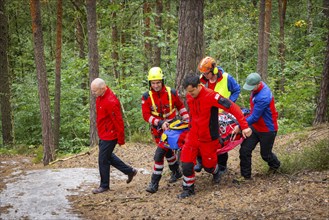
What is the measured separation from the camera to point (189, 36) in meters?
7.25

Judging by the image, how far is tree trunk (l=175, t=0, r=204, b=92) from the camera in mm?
7172

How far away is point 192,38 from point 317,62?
896 cm

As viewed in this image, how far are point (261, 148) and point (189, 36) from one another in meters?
2.74

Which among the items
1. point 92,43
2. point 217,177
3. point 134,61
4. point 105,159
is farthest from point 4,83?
point 217,177

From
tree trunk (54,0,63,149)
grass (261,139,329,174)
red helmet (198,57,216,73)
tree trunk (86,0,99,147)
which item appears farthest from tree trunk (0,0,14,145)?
grass (261,139,329,174)

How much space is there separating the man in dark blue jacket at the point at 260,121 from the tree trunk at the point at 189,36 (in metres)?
1.72

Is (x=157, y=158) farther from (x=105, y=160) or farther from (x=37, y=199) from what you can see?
(x=37, y=199)

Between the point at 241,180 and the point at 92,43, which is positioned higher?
the point at 92,43

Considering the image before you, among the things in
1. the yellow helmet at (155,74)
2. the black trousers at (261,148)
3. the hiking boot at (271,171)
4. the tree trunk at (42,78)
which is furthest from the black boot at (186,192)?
the tree trunk at (42,78)

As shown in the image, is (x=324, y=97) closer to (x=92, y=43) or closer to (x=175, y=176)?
(x=175, y=176)

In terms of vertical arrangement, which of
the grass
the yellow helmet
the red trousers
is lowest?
the grass

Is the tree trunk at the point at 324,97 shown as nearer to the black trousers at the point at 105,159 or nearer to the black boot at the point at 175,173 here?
the black boot at the point at 175,173

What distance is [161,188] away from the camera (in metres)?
6.76

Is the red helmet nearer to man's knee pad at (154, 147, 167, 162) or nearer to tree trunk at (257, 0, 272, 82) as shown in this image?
man's knee pad at (154, 147, 167, 162)
